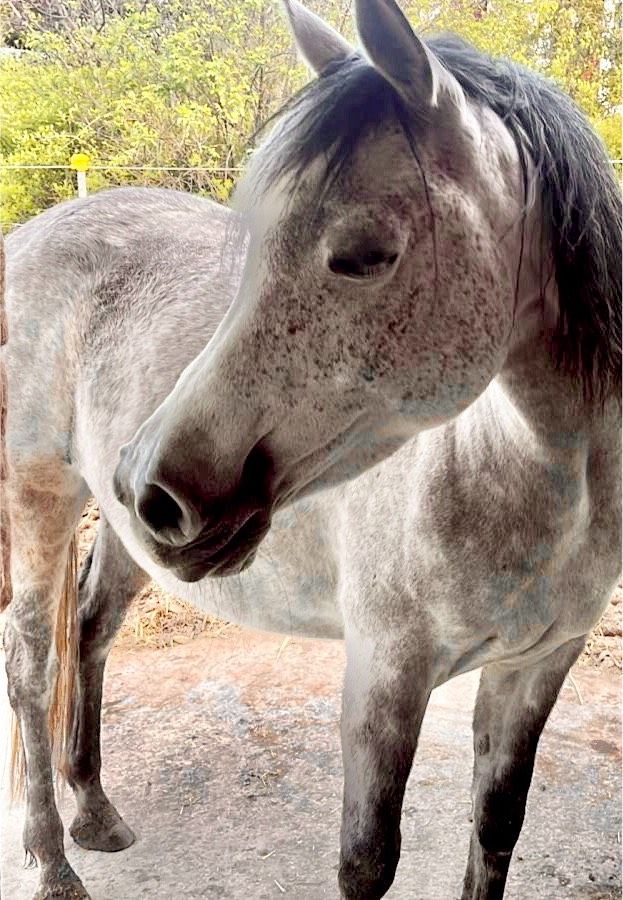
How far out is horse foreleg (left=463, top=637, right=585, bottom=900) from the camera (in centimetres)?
115

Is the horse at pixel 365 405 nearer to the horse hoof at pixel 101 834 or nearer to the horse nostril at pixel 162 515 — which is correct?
the horse nostril at pixel 162 515

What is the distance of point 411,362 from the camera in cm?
69

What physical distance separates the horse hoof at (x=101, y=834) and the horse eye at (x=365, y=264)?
1324mm

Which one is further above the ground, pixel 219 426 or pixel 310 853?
pixel 219 426

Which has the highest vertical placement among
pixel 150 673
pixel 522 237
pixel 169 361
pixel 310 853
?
pixel 522 237

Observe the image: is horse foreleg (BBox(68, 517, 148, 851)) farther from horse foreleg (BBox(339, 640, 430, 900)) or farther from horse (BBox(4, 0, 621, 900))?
horse foreleg (BBox(339, 640, 430, 900))

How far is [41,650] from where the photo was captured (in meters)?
1.45

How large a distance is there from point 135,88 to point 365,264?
1.86 meters

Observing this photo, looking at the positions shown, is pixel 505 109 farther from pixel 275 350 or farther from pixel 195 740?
pixel 195 740

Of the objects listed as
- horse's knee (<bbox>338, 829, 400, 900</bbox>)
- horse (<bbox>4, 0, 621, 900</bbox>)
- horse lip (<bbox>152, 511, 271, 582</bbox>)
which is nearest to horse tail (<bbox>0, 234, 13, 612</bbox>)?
horse (<bbox>4, 0, 621, 900</bbox>)

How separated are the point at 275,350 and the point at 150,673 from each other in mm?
1746

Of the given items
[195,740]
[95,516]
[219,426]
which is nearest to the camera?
[219,426]

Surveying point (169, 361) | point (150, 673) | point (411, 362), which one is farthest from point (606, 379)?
point (150, 673)

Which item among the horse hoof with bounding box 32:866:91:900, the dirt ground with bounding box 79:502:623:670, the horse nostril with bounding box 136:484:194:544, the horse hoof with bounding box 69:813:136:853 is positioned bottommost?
the dirt ground with bounding box 79:502:623:670
